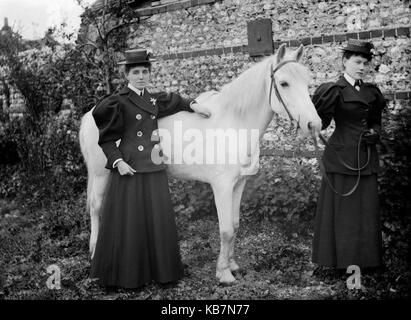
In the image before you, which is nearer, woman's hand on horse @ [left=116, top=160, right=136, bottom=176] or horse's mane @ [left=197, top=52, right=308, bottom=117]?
woman's hand on horse @ [left=116, top=160, right=136, bottom=176]

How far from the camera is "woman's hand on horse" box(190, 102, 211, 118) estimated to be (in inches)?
169

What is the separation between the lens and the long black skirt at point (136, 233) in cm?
394

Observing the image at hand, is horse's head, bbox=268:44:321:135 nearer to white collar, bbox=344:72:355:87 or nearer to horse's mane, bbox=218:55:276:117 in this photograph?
horse's mane, bbox=218:55:276:117

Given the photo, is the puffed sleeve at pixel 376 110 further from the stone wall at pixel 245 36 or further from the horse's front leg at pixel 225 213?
the stone wall at pixel 245 36

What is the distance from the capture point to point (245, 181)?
4426mm

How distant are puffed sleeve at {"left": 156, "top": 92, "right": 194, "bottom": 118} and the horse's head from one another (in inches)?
36.3

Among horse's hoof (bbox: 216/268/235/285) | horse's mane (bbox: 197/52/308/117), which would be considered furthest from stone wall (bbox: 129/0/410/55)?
horse's hoof (bbox: 216/268/235/285)

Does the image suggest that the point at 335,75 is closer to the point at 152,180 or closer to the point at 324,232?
the point at 324,232

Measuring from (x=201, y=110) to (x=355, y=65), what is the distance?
4.87 feet

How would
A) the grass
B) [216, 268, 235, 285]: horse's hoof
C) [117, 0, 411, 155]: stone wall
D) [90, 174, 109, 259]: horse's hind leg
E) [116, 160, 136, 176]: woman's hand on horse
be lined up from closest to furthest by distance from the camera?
1. [116, 160, 136, 176]: woman's hand on horse
2. the grass
3. [216, 268, 235, 285]: horse's hoof
4. [90, 174, 109, 259]: horse's hind leg
5. [117, 0, 411, 155]: stone wall

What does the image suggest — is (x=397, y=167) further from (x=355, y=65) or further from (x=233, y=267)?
(x=233, y=267)

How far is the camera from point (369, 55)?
389 centimetres

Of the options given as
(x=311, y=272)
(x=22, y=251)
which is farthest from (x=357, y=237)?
(x=22, y=251)

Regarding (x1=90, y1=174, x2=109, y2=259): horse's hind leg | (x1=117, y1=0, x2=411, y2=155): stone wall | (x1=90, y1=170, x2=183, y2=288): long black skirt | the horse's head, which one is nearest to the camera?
the horse's head
